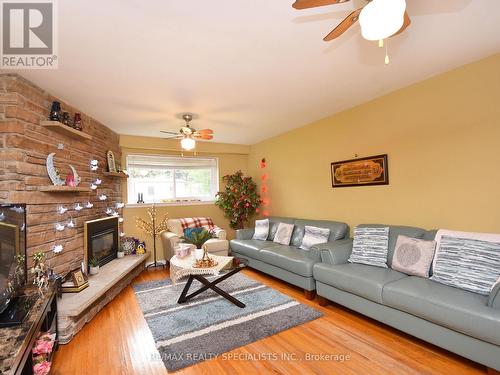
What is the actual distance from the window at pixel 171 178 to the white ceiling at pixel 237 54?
164 centimetres

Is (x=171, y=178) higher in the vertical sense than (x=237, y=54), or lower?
lower

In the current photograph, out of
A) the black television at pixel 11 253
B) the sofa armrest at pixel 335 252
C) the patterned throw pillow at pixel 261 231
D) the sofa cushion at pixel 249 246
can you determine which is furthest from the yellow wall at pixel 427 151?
the black television at pixel 11 253

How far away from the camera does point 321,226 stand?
3.80m

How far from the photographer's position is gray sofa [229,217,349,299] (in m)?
3.08

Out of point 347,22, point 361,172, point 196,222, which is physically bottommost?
point 196,222

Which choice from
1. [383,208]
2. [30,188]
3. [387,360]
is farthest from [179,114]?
[387,360]

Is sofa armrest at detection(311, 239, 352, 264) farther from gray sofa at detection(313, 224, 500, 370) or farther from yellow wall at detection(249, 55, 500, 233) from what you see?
yellow wall at detection(249, 55, 500, 233)

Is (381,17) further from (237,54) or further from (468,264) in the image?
(468,264)

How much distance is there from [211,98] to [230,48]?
3.44ft

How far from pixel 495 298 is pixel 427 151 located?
5.17 feet

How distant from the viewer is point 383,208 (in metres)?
3.23

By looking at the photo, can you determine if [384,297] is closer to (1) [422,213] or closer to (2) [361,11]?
(1) [422,213]

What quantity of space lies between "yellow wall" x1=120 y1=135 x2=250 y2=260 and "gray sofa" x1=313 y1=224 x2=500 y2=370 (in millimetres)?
3076

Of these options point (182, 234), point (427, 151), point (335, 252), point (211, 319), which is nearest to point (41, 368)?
point (211, 319)
